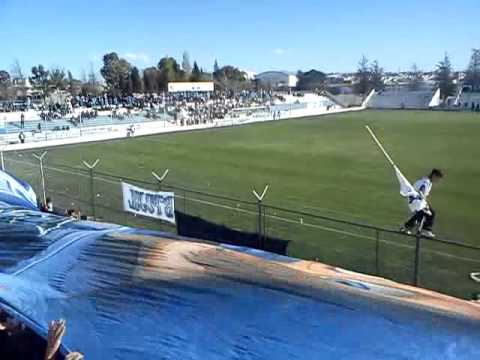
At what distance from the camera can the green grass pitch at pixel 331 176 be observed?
1130 centimetres

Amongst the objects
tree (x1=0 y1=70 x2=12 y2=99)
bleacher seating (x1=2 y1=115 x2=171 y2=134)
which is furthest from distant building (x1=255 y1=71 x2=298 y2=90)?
bleacher seating (x1=2 y1=115 x2=171 y2=134)

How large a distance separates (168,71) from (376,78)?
5213 cm

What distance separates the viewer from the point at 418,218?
11102mm

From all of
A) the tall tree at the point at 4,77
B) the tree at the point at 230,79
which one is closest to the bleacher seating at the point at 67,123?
the tall tree at the point at 4,77

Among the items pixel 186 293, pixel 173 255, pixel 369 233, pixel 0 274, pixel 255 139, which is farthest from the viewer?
pixel 255 139

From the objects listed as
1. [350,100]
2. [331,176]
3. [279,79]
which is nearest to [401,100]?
[350,100]

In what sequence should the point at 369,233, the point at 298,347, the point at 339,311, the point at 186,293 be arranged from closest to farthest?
the point at 298,347 < the point at 339,311 < the point at 186,293 < the point at 369,233

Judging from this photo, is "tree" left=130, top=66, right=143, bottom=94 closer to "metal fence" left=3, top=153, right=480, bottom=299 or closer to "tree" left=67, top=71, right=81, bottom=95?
"tree" left=67, top=71, right=81, bottom=95

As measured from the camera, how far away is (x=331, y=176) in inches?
848

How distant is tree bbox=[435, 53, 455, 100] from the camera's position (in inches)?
4058

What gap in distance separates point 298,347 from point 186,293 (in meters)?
1.10

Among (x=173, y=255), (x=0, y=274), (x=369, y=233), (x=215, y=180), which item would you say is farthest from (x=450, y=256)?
(x=215, y=180)

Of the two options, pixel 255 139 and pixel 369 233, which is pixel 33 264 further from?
pixel 255 139

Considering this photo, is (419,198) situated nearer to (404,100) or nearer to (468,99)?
(468,99)
